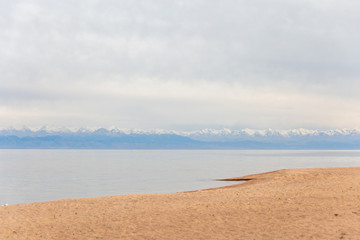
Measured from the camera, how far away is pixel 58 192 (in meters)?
40.0

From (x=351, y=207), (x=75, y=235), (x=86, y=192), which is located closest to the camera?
(x=75, y=235)

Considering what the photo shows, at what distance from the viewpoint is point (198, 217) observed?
60.5 feet

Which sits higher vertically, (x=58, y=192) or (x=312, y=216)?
(x=312, y=216)

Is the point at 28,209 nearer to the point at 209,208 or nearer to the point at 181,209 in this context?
the point at 181,209

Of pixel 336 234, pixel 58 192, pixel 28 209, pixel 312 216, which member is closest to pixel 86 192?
pixel 58 192

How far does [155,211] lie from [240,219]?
5121 mm

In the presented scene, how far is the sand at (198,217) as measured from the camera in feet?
50.2

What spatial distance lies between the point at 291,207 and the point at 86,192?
85.0ft

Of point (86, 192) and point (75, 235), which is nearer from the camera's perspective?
point (75, 235)

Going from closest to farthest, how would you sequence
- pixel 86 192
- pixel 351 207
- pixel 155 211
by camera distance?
pixel 351 207 → pixel 155 211 → pixel 86 192

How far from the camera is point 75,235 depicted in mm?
16109

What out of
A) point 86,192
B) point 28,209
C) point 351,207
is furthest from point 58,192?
point 351,207

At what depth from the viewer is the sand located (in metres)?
15.3

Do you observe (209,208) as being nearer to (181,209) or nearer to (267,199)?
(181,209)
